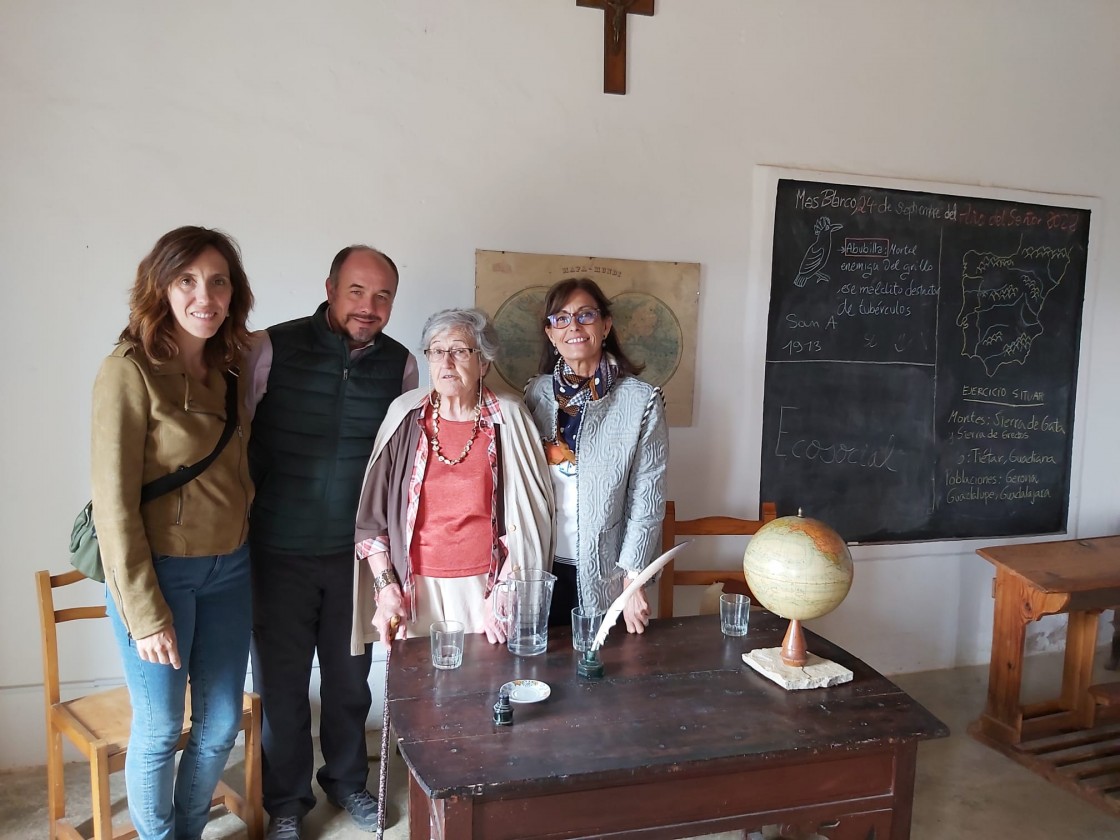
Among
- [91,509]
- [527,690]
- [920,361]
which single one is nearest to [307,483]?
[91,509]

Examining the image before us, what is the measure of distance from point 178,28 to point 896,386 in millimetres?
2841

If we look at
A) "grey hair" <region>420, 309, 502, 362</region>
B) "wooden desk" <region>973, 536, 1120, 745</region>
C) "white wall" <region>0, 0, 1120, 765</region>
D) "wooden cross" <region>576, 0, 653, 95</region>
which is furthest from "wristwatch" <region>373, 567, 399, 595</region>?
"wooden desk" <region>973, 536, 1120, 745</region>

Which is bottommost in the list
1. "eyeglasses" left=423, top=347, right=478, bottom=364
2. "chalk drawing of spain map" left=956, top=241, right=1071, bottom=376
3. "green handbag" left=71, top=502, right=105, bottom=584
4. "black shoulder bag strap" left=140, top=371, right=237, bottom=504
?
"green handbag" left=71, top=502, right=105, bottom=584

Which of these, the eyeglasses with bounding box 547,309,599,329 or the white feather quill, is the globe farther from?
the eyeglasses with bounding box 547,309,599,329

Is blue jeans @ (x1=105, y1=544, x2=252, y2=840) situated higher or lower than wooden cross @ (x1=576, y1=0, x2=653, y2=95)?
lower

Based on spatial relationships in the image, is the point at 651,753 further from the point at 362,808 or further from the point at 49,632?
the point at 49,632

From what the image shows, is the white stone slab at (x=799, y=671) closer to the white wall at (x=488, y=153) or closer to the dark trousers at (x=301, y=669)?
the dark trousers at (x=301, y=669)

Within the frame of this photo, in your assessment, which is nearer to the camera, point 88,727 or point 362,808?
point 88,727

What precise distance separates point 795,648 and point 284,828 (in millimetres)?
1466

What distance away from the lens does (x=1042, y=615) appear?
2.80m

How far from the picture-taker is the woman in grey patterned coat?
2.07 metres

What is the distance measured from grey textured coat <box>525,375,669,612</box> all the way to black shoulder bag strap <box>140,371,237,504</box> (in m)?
0.81

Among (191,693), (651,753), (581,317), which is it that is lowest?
(191,693)

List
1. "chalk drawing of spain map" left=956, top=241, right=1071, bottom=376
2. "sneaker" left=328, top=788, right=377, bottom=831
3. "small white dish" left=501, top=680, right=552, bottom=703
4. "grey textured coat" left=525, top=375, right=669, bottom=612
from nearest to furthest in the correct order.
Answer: "small white dish" left=501, top=680, right=552, bottom=703
"grey textured coat" left=525, top=375, right=669, bottom=612
"sneaker" left=328, top=788, right=377, bottom=831
"chalk drawing of spain map" left=956, top=241, right=1071, bottom=376
